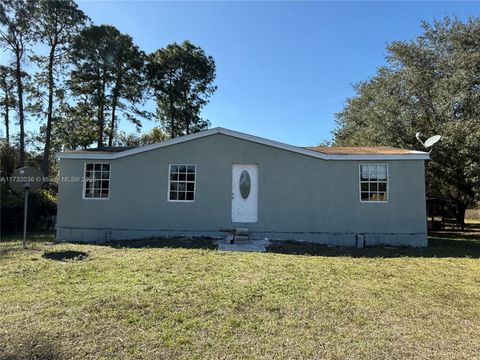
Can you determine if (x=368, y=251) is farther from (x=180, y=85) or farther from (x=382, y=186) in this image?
(x=180, y=85)

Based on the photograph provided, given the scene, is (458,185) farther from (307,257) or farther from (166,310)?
(166,310)

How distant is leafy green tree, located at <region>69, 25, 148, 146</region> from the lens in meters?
23.7

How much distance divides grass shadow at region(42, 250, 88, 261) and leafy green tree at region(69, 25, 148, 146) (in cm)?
1712

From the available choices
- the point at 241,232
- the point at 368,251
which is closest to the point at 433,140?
the point at 368,251

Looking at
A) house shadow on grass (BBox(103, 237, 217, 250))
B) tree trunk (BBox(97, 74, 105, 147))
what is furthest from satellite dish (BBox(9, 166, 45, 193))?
tree trunk (BBox(97, 74, 105, 147))

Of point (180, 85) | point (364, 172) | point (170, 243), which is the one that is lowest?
point (170, 243)

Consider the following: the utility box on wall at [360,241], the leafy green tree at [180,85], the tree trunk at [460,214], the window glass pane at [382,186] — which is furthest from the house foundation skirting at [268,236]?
the leafy green tree at [180,85]

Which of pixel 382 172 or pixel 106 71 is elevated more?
pixel 106 71

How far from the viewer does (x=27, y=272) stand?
698 centimetres

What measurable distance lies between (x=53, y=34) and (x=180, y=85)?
9.39 meters

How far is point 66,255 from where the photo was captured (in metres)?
8.62

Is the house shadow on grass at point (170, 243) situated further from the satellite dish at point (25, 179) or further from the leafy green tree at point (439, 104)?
the leafy green tree at point (439, 104)

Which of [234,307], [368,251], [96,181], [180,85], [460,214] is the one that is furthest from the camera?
[180,85]

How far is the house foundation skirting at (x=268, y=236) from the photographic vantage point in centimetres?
1109
